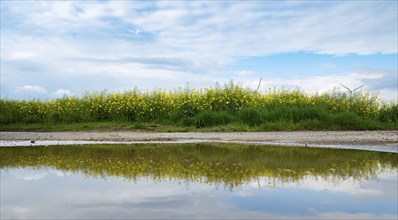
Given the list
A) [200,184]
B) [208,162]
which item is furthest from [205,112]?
[200,184]

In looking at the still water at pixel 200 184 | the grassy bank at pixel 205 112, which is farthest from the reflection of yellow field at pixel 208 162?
the grassy bank at pixel 205 112

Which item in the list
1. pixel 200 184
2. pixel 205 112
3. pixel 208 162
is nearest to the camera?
pixel 200 184

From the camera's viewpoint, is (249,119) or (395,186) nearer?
(395,186)

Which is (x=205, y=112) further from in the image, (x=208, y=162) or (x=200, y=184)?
(x=200, y=184)

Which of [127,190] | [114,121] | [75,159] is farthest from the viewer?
[114,121]

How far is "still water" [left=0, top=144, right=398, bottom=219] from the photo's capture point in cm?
392

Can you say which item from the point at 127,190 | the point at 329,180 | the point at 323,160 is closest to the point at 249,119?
the point at 323,160

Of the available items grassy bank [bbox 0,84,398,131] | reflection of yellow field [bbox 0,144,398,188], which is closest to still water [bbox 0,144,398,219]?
reflection of yellow field [bbox 0,144,398,188]

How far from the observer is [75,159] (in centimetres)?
750

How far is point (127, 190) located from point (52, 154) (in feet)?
13.2

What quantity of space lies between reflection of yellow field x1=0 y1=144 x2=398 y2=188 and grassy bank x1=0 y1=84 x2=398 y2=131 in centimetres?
544

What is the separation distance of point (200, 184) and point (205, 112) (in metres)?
10.4

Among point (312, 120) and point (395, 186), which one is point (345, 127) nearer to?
point (312, 120)

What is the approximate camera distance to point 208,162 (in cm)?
696
